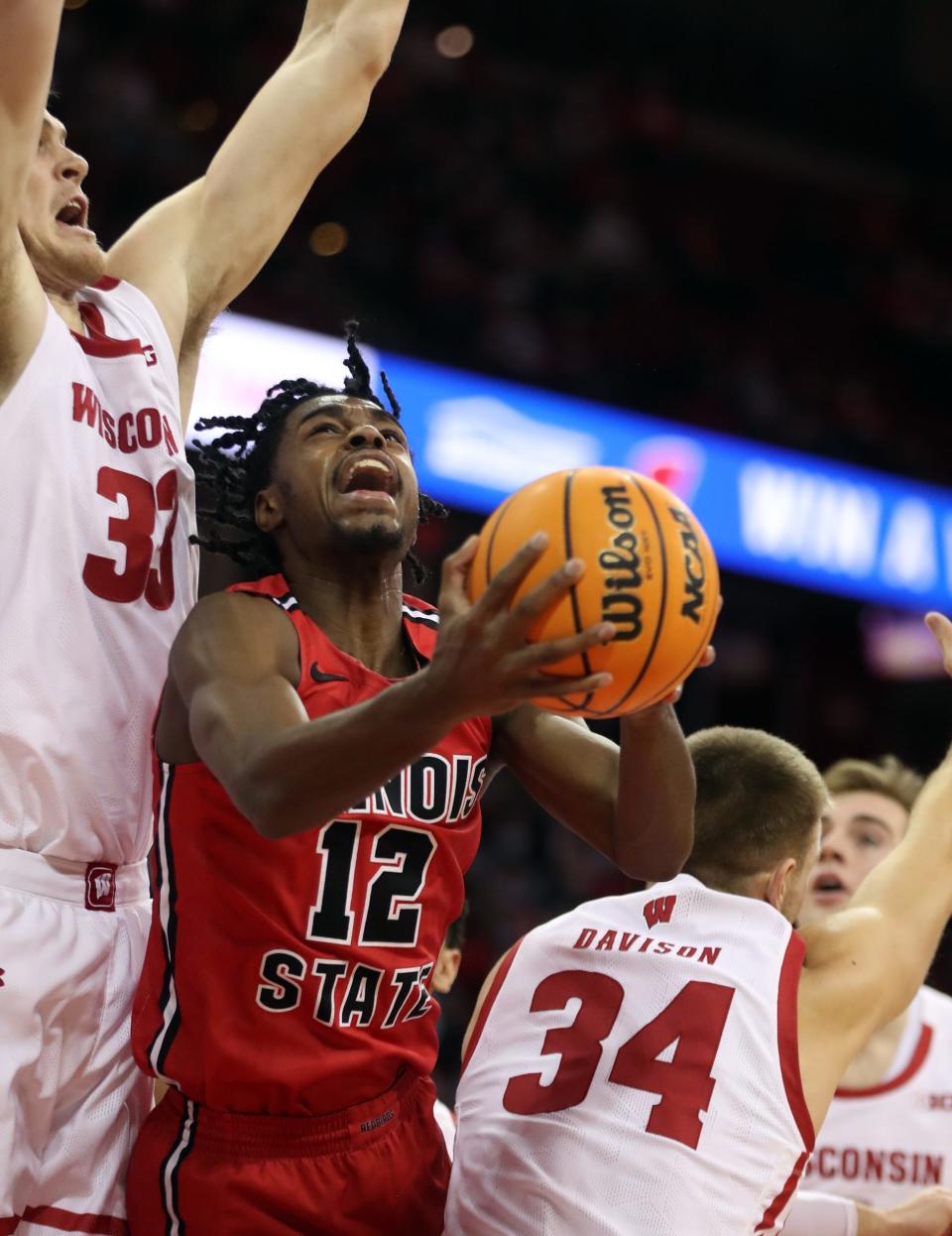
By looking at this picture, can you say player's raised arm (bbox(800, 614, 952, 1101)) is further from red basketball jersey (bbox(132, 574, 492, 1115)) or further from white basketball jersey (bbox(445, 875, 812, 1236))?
red basketball jersey (bbox(132, 574, 492, 1115))

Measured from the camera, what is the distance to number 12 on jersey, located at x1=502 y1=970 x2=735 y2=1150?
2.68 metres

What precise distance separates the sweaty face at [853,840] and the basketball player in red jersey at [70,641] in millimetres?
2358

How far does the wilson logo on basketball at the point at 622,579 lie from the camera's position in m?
1.95

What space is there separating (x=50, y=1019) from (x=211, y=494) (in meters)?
1.01

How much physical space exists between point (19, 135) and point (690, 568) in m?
1.20

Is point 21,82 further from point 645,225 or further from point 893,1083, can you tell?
point 645,225

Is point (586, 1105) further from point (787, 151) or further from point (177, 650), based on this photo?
point (787, 151)

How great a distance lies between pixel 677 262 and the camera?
13195 mm

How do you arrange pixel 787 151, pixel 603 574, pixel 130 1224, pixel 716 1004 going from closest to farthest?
1. pixel 603 574
2. pixel 130 1224
3. pixel 716 1004
4. pixel 787 151

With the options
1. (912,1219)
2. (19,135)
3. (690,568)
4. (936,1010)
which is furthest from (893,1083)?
(19,135)

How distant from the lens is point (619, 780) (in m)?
2.47

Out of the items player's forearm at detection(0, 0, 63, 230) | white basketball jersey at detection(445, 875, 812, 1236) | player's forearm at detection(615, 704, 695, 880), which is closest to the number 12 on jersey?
white basketball jersey at detection(445, 875, 812, 1236)

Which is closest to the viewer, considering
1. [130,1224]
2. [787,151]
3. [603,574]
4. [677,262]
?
[603,574]

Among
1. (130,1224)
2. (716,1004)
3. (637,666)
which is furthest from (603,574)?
(130,1224)
